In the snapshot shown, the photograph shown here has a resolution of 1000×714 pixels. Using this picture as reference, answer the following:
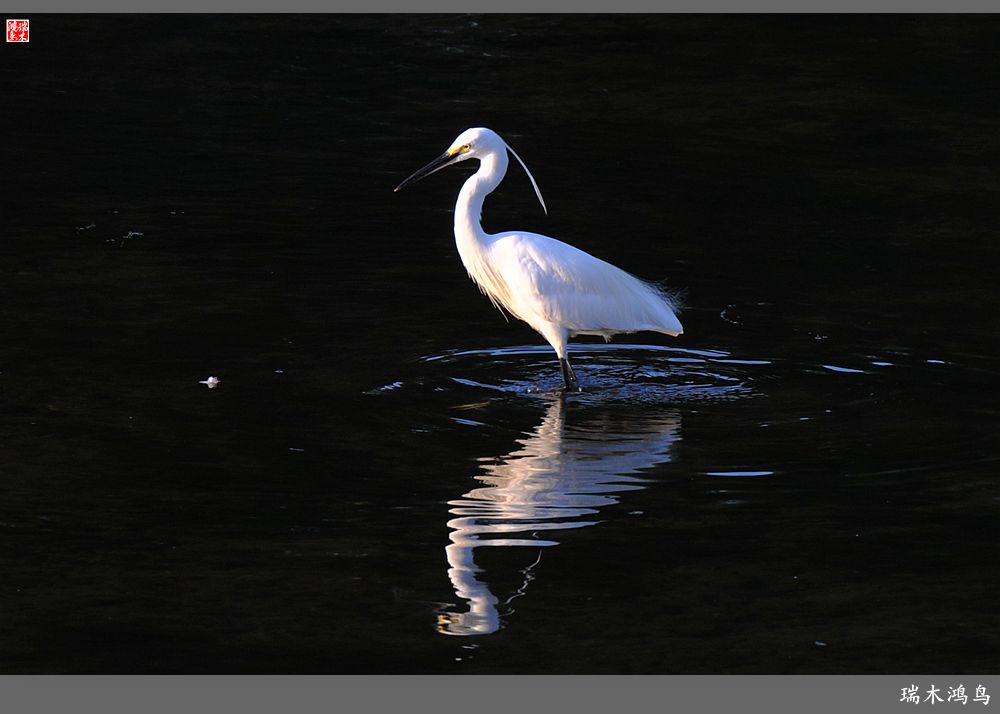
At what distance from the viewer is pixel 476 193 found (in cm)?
916

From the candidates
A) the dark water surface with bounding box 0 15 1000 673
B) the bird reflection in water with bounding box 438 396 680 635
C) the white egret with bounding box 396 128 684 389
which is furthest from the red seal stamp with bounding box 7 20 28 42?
the bird reflection in water with bounding box 438 396 680 635

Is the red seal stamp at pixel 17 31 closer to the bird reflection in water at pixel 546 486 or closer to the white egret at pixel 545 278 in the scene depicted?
the white egret at pixel 545 278

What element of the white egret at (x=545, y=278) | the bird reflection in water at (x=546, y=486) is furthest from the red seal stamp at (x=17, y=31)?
the bird reflection in water at (x=546, y=486)

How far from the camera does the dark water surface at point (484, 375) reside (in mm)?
6004

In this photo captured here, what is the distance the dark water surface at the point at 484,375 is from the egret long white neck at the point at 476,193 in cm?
75

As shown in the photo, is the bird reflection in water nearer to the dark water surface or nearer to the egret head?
the dark water surface

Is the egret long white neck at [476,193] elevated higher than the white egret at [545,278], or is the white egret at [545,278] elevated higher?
the egret long white neck at [476,193]

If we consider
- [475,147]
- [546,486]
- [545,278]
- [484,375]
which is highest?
[475,147]

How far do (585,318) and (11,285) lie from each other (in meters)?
3.89

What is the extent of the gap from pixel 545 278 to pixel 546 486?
2.01m

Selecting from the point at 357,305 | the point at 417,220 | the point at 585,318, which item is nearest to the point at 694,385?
the point at 585,318

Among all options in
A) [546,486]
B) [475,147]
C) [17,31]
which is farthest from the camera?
[17,31]

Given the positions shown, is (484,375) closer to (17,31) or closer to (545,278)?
(545,278)

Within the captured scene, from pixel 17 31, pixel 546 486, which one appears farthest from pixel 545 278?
pixel 17 31
